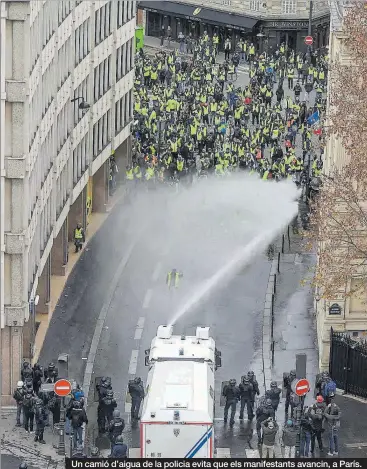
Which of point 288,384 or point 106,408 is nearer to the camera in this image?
point 106,408

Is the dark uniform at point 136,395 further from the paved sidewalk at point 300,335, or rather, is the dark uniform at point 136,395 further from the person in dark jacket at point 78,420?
the paved sidewalk at point 300,335

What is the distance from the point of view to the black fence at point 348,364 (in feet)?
196

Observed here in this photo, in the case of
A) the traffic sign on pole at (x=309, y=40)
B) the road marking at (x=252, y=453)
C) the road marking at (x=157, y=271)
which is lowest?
the road marking at (x=252, y=453)

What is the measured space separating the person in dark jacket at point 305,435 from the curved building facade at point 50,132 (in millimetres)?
10175

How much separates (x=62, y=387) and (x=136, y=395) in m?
3.52

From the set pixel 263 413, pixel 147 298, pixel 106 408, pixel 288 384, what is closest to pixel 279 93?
pixel 147 298

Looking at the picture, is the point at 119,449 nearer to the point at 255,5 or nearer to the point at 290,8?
the point at 290,8

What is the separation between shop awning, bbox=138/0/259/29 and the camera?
114 meters

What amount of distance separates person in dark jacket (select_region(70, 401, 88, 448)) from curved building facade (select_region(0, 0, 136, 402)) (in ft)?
14.9

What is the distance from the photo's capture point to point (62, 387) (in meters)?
54.0

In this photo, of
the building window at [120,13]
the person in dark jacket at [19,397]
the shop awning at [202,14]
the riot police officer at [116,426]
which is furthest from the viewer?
the shop awning at [202,14]

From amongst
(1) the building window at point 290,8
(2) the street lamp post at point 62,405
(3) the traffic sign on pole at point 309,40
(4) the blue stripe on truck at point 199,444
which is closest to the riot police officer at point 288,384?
(2) the street lamp post at point 62,405

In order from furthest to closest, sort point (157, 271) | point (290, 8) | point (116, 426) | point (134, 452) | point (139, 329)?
point (290, 8) → point (157, 271) → point (139, 329) → point (134, 452) → point (116, 426)

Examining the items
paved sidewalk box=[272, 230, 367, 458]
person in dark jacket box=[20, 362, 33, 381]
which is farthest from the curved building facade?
paved sidewalk box=[272, 230, 367, 458]
